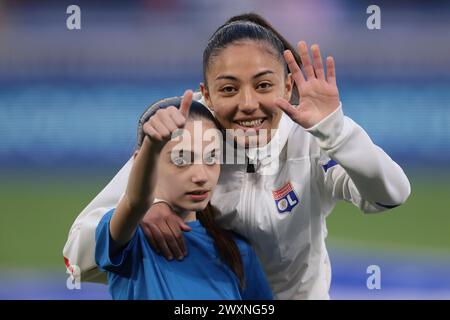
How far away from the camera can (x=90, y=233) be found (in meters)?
1.44

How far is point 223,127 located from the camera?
1463 millimetres

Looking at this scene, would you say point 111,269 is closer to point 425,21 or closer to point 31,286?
point 31,286

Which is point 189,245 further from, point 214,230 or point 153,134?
point 153,134

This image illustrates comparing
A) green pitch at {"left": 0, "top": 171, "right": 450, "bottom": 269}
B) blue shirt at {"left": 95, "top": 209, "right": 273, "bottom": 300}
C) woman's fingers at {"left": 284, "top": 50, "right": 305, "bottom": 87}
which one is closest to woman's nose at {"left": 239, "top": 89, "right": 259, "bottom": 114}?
woman's fingers at {"left": 284, "top": 50, "right": 305, "bottom": 87}

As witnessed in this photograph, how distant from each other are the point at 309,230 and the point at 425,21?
0.55m

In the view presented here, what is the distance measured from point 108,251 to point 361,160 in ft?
1.51

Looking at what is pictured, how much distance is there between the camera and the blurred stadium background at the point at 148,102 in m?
1.67

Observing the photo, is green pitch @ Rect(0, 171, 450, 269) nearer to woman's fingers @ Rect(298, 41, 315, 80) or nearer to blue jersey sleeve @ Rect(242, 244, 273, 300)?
blue jersey sleeve @ Rect(242, 244, 273, 300)

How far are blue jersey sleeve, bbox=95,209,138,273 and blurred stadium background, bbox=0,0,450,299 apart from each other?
1.21 feet

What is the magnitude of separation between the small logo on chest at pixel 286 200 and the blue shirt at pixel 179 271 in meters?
0.11

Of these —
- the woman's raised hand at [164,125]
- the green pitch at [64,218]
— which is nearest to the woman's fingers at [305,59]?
the woman's raised hand at [164,125]

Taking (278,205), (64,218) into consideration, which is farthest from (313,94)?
(64,218)
